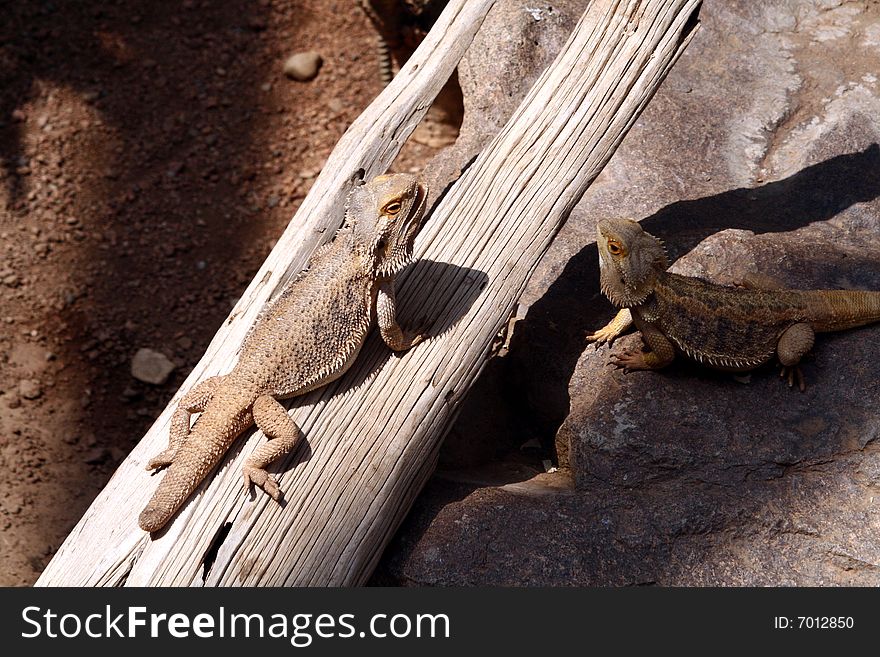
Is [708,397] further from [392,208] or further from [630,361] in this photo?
[392,208]

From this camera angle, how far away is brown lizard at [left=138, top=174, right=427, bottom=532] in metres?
4.20

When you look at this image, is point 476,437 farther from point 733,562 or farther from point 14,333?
point 14,333

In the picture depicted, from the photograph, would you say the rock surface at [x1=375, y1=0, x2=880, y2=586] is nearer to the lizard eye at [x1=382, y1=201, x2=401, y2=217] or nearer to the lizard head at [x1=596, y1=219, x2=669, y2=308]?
the lizard head at [x1=596, y1=219, x2=669, y2=308]

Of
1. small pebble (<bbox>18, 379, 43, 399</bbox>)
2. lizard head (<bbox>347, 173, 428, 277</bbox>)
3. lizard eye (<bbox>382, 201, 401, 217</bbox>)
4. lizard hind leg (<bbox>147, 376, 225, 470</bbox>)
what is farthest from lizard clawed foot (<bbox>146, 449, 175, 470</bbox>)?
small pebble (<bbox>18, 379, 43, 399</bbox>)

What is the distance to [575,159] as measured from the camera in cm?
513

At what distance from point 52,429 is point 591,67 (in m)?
4.96

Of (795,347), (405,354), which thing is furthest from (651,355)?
(405,354)

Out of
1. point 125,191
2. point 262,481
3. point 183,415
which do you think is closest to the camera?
point 262,481

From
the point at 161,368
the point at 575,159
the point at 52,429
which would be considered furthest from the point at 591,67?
the point at 52,429

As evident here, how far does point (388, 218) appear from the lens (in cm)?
436

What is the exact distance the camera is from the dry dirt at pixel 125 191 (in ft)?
21.3

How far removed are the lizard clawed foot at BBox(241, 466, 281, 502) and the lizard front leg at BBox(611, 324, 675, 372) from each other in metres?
2.19

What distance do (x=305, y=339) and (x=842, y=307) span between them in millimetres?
3122

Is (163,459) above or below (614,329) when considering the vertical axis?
above
